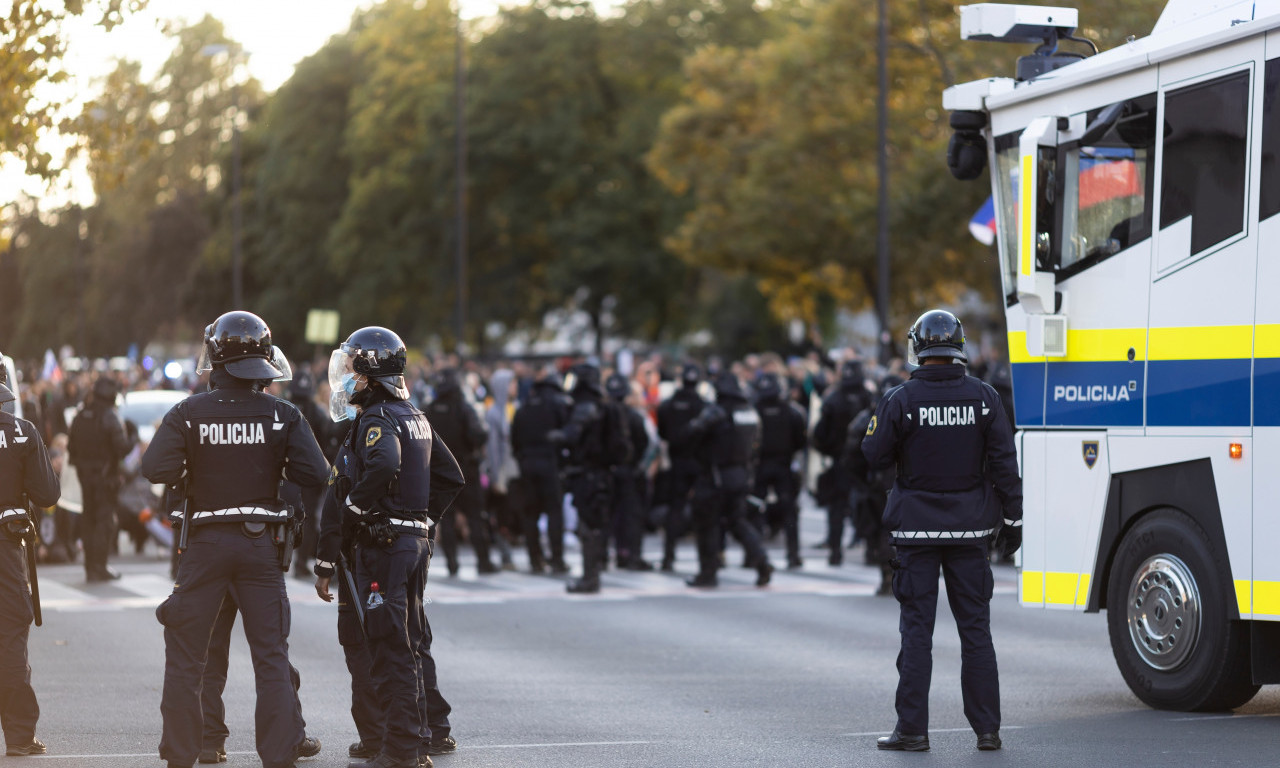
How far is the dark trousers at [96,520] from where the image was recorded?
636 inches

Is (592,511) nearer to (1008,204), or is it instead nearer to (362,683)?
→ (1008,204)

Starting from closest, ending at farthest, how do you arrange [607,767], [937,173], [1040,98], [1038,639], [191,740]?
[191,740]
[607,767]
[1040,98]
[1038,639]
[937,173]

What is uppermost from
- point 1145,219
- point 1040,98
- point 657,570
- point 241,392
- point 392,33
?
point 392,33

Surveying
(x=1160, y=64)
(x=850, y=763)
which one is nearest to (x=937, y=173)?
(x=1160, y=64)

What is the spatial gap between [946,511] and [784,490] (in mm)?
9448

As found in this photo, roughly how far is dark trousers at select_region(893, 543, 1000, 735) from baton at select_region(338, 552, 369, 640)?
7.56 ft

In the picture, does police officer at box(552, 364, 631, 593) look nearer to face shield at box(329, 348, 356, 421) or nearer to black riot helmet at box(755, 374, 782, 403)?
black riot helmet at box(755, 374, 782, 403)

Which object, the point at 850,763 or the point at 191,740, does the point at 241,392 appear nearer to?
the point at 191,740

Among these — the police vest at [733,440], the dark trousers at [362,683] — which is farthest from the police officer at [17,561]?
the police vest at [733,440]

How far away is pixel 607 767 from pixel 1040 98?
4403 millimetres

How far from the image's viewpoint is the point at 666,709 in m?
9.52

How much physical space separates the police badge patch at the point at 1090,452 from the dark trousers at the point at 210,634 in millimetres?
4327

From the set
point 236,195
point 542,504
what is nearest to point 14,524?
point 542,504

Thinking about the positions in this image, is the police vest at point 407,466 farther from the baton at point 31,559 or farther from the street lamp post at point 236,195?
the street lamp post at point 236,195
